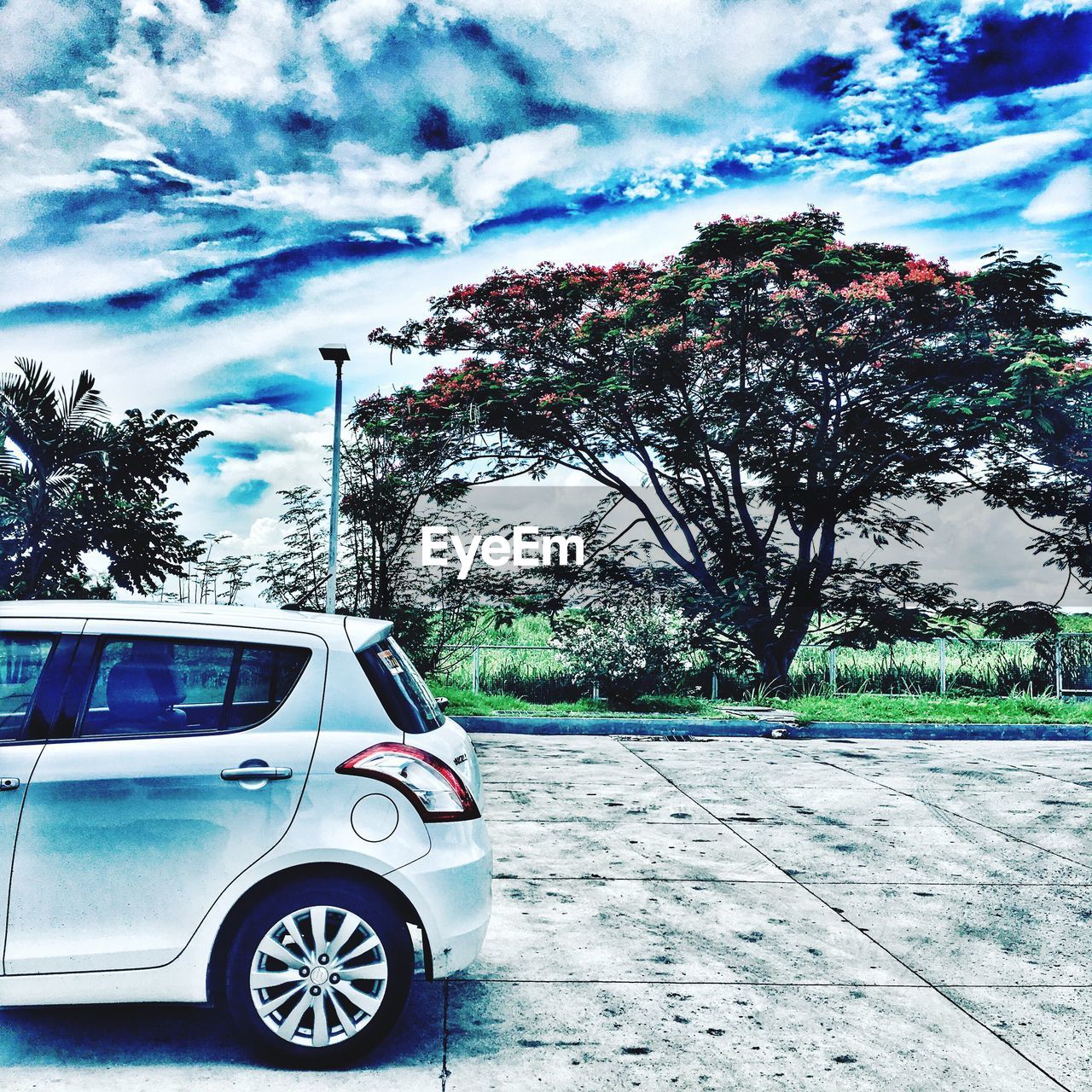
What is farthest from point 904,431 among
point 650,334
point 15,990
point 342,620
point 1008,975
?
point 15,990

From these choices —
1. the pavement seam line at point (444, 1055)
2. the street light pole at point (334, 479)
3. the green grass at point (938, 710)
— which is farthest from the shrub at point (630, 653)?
the pavement seam line at point (444, 1055)

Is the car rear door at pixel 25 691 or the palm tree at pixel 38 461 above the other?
the palm tree at pixel 38 461

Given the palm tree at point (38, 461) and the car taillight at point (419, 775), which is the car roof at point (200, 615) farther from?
the palm tree at point (38, 461)

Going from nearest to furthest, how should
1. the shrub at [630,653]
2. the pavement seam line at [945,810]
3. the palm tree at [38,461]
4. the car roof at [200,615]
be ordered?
the car roof at [200,615] < the pavement seam line at [945,810] < the palm tree at [38,461] < the shrub at [630,653]

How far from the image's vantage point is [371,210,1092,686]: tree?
16.4 metres

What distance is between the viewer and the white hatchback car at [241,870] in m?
3.48

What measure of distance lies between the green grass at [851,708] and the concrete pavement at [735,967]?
5751 mm

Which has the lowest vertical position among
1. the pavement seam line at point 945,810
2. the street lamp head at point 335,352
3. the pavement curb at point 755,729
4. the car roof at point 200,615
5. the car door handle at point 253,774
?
the pavement seam line at point 945,810

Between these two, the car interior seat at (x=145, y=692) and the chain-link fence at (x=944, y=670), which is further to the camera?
the chain-link fence at (x=944, y=670)

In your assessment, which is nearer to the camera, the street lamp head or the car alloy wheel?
the car alloy wheel

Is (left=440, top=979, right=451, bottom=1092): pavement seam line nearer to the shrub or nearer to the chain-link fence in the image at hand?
the shrub

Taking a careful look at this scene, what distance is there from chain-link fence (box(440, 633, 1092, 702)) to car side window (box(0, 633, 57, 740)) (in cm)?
1428

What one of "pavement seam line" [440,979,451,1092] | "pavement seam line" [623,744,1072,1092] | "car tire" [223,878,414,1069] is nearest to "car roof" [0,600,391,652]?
"car tire" [223,878,414,1069]

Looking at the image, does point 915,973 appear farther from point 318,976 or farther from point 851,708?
point 851,708
